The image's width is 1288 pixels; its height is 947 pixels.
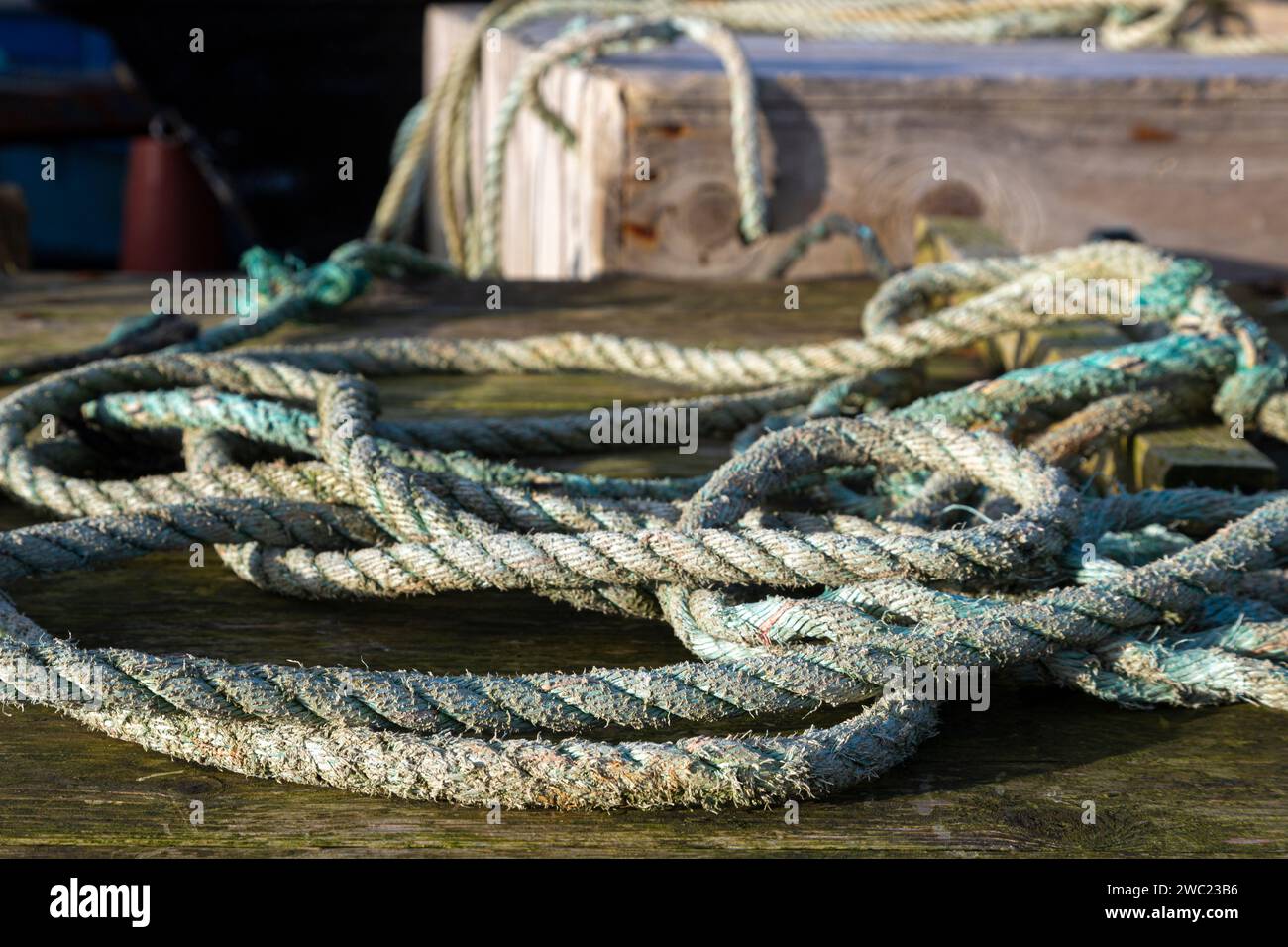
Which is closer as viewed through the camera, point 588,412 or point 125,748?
point 125,748

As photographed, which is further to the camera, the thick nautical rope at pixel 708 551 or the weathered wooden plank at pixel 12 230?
the weathered wooden plank at pixel 12 230

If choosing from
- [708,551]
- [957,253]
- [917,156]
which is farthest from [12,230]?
[708,551]

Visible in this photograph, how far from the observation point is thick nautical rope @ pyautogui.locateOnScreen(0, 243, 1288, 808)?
1358 mm

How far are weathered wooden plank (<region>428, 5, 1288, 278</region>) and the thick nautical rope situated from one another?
4.01 ft

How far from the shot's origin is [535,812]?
1.29 metres

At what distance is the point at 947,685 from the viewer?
1.41 metres

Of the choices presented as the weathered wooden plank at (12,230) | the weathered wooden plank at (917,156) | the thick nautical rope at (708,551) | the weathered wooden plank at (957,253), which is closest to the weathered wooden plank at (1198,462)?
the thick nautical rope at (708,551)

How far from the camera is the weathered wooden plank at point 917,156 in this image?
3414 millimetres

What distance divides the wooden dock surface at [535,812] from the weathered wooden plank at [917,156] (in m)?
1.87

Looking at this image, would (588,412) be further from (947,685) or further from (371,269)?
(947,685)

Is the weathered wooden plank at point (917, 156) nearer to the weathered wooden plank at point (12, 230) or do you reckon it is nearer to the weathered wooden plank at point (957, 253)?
the weathered wooden plank at point (957, 253)

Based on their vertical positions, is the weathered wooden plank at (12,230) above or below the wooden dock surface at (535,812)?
above
